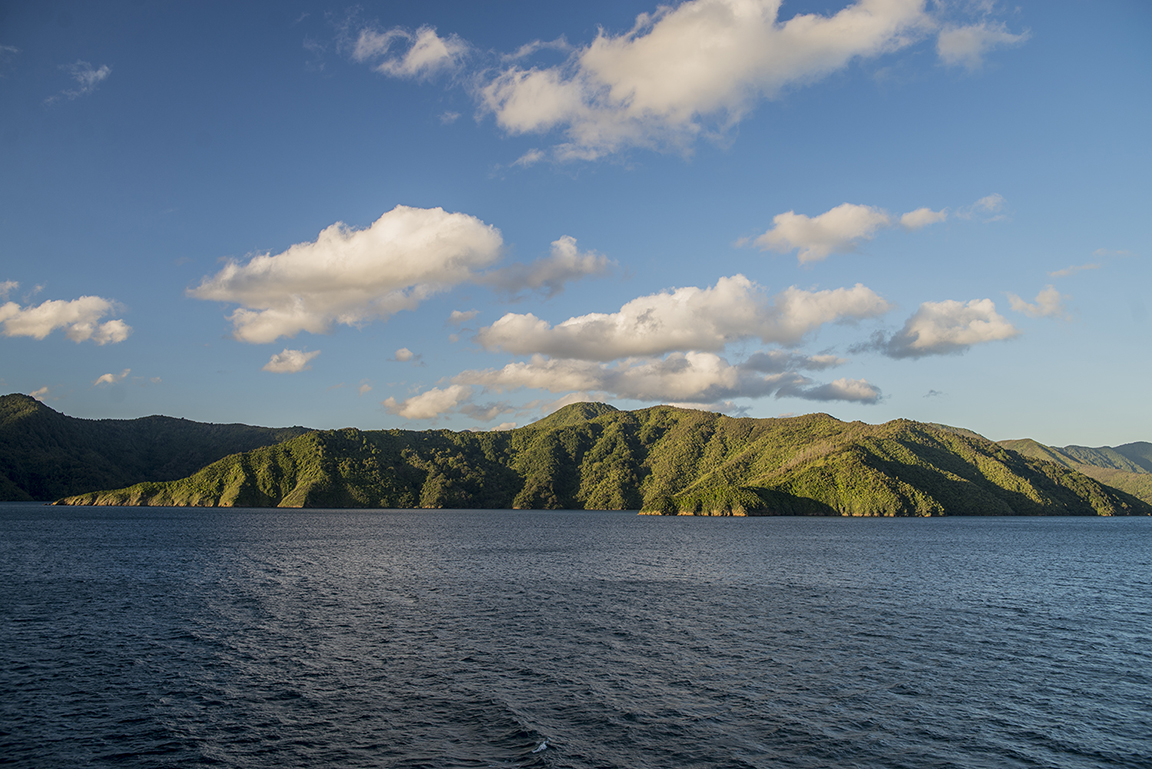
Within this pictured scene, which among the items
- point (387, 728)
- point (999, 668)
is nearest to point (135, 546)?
point (387, 728)

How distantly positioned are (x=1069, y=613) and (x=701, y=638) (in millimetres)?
44298

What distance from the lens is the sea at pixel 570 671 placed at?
30.8 m

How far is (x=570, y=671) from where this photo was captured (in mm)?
43562

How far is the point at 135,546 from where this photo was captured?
146 m

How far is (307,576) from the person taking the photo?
93750 millimetres

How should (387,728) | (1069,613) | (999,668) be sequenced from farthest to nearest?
(1069,613) < (999,668) < (387,728)

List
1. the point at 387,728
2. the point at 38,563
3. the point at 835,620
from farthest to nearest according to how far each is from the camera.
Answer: the point at 38,563 < the point at 835,620 < the point at 387,728

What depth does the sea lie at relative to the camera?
101 ft

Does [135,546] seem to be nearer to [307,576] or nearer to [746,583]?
[307,576]

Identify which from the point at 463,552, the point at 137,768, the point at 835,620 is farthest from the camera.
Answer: the point at 463,552

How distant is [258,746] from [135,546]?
144 meters

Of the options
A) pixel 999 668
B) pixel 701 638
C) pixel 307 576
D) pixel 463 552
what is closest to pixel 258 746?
pixel 701 638

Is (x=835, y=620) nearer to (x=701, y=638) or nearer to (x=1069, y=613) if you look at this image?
(x=701, y=638)

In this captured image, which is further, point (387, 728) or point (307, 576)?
point (307, 576)
